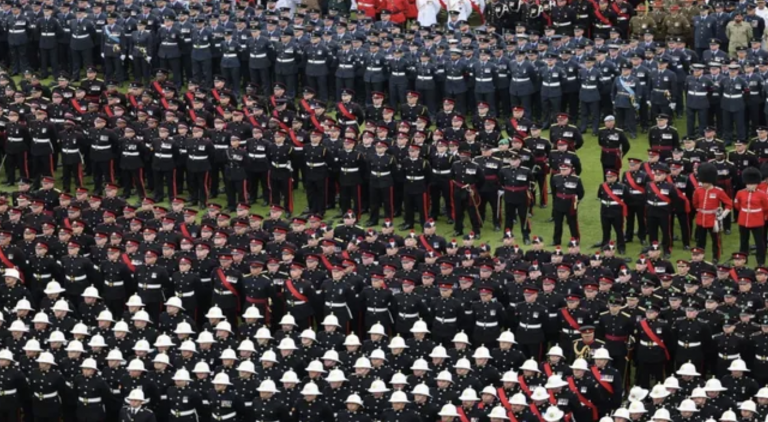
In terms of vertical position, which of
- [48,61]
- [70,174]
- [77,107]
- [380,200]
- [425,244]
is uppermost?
[77,107]

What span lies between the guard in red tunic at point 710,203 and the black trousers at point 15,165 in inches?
602

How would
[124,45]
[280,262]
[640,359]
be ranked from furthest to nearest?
[124,45], [280,262], [640,359]

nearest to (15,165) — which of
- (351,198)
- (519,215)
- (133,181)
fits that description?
(133,181)

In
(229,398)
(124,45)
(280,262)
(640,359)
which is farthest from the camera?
(124,45)

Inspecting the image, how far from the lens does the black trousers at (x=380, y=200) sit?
1807 inches

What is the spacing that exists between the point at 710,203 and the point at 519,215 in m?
4.18

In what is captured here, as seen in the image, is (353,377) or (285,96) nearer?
(353,377)

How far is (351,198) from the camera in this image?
4669 cm

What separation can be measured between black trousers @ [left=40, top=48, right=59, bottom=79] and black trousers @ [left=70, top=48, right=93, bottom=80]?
1.77 ft

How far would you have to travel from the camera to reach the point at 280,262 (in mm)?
40938

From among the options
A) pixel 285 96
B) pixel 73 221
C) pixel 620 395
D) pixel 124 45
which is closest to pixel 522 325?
pixel 620 395

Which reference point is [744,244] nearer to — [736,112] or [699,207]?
[699,207]

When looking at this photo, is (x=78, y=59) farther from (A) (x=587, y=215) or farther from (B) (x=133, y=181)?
(A) (x=587, y=215)

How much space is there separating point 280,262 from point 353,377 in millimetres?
6093
